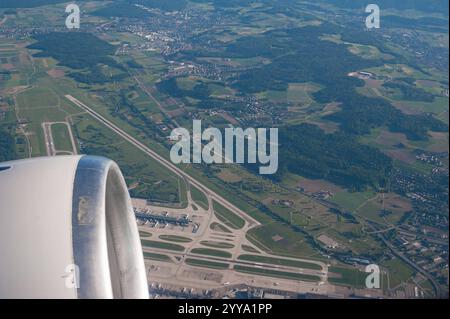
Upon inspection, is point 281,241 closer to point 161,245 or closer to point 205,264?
point 205,264

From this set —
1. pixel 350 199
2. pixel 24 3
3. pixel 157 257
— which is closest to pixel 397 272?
Answer: pixel 350 199

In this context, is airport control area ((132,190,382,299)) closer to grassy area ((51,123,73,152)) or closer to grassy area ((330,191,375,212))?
grassy area ((330,191,375,212))

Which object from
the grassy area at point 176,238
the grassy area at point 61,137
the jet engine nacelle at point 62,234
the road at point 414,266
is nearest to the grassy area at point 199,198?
the grassy area at point 176,238

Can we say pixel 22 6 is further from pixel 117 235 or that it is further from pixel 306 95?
pixel 117 235

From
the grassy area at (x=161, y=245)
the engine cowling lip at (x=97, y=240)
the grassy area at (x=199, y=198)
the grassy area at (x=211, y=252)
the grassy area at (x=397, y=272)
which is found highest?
the engine cowling lip at (x=97, y=240)

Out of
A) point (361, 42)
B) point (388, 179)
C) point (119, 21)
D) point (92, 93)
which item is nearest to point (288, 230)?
point (388, 179)

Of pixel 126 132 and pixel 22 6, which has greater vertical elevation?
pixel 22 6

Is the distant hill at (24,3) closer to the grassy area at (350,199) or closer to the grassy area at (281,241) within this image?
the grassy area at (350,199)
